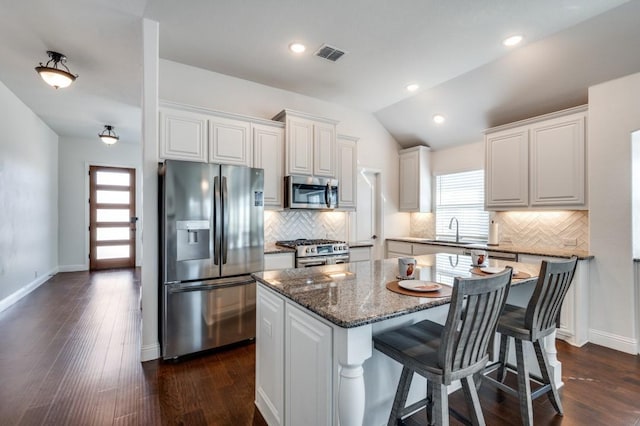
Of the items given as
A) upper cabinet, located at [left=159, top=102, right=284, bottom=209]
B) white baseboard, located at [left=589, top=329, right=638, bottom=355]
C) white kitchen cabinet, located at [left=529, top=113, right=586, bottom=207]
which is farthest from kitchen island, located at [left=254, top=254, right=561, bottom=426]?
upper cabinet, located at [left=159, top=102, right=284, bottom=209]

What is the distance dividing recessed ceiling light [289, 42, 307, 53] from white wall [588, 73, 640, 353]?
9.97 ft

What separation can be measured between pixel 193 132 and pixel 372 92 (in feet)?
8.44

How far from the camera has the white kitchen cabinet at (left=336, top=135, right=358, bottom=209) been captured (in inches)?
176

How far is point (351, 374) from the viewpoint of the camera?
124cm

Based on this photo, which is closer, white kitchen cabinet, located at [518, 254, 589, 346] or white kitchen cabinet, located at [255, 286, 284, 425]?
white kitchen cabinet, located at [255, 286, 284, 425]

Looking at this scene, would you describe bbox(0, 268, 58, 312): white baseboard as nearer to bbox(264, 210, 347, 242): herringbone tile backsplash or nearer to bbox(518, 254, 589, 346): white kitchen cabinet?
bbox(264, 210, 347, 242): herringbone tile backsplash

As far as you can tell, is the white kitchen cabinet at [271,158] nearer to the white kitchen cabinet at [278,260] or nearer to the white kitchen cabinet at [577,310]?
the white kitchen cabinet at [278,260]

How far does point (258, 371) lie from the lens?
2031 mm

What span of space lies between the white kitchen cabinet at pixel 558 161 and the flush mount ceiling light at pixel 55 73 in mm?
5265

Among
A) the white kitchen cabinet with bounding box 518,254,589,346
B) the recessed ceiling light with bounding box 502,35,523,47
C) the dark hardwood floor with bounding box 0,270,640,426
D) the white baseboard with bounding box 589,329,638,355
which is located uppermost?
the recessed ceiling light with bounding box 502,35,523,47

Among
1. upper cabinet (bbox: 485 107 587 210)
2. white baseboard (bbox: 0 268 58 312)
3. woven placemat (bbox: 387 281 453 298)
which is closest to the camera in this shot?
woven placemat (bbox: 387 281 453 298)

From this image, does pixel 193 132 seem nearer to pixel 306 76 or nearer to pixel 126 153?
pixel 306 76

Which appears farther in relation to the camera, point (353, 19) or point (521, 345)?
point (353, 19)

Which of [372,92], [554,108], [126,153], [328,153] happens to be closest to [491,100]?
[554,108]
